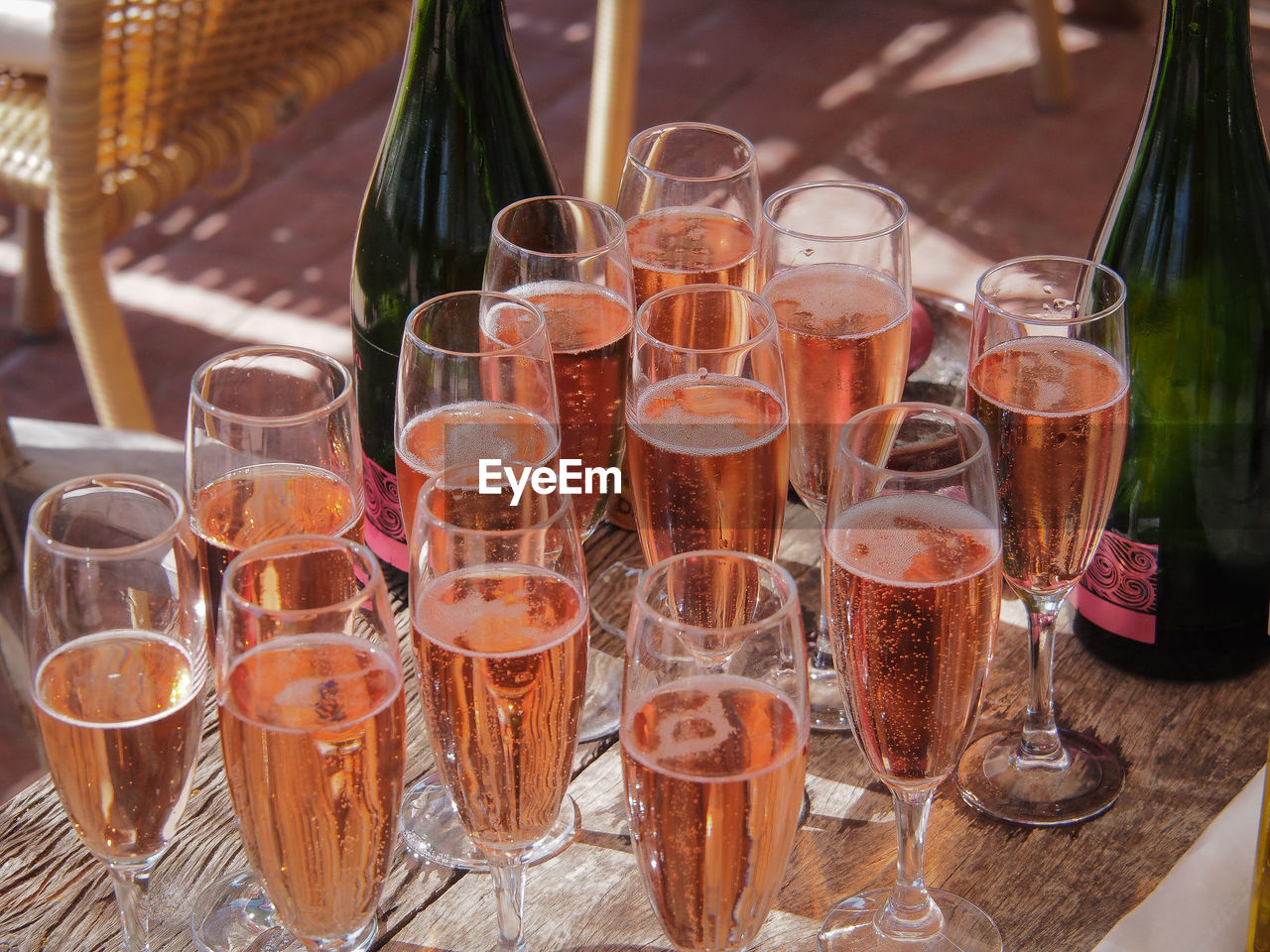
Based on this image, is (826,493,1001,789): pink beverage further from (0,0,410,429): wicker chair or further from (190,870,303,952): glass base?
(0,0,410,429): wicker chair

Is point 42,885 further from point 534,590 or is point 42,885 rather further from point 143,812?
point 534,590

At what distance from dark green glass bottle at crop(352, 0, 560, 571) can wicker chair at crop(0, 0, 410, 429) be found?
3.53 feet

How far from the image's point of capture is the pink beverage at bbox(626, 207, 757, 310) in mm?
1140

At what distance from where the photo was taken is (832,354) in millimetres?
1034

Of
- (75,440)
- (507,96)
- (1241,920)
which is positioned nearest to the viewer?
(1241,920)

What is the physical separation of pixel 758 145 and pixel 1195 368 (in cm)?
244

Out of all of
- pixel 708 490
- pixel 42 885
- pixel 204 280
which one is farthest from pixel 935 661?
pixel 204 280

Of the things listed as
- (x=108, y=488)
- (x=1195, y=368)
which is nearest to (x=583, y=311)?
(x=108, y=488)

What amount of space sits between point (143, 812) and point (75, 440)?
3.55 feet

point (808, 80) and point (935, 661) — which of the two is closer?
point (935, 661)

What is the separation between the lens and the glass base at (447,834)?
96cm

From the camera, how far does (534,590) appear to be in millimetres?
806

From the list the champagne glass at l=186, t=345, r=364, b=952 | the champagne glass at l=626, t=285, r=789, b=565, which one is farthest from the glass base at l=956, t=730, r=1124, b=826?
the champagne glass at l=186, t=345, r=364, b=952

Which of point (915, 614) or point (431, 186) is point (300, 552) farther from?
point (431, 186)
